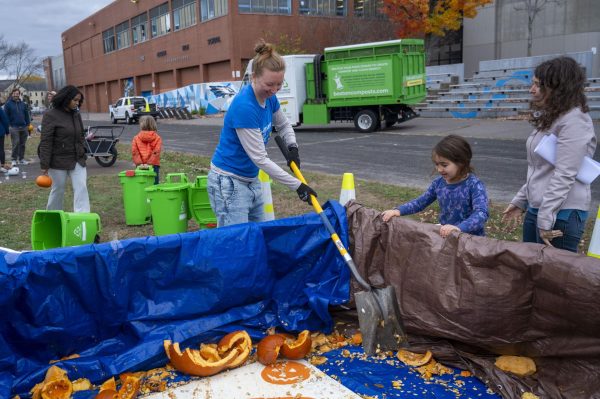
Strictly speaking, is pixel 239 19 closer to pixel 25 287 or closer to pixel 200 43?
pixel 200 43

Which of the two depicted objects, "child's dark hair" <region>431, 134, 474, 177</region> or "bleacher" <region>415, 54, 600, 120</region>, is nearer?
"child's dark hair" <region>431, 134, 474, 177</region>

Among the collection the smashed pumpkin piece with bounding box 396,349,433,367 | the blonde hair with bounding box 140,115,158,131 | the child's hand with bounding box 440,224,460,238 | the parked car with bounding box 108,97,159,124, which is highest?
the parked car with bounding box 108,97,159,124

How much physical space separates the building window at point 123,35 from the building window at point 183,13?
11.5m

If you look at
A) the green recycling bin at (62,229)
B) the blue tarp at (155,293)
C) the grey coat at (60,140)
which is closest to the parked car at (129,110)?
the grey coat at (60,140)

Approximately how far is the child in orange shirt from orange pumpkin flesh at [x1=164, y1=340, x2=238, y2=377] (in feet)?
16.0

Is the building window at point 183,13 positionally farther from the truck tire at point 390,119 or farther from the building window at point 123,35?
the truck tire at point 390,119

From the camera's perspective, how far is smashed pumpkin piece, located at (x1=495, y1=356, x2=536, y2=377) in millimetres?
2979

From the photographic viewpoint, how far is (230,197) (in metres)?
3.75

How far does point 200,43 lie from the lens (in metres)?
41.1

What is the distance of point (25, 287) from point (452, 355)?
2.53 m

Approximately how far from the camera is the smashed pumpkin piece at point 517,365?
2.98 metres

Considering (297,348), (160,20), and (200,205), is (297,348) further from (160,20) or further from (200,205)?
(160,20)

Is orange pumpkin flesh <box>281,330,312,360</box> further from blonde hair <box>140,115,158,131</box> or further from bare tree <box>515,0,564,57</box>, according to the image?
bare tree <box>515,0,564,57</box>

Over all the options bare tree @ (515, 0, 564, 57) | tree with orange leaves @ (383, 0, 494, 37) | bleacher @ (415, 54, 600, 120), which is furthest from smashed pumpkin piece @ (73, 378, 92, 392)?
tree with orange leaves @ (383, 0, 494, 37)
